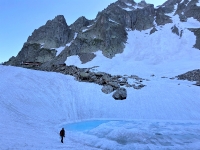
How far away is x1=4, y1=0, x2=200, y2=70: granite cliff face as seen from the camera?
351 ft

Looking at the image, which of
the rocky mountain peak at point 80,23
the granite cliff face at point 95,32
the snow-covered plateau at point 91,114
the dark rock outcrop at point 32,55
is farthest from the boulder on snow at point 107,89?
the rocky mountain peak at point 80,23

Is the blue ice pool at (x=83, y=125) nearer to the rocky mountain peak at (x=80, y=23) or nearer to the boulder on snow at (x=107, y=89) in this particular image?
the boulder on snow at (x=107, y=89)

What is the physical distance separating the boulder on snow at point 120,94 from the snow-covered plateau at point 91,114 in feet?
4.09

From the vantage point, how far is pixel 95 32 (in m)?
117

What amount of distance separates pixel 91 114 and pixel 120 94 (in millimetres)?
8630

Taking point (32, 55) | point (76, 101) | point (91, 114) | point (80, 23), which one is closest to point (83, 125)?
point (91, 114)

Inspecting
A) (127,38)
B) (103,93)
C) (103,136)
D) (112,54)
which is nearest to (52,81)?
(103,93)

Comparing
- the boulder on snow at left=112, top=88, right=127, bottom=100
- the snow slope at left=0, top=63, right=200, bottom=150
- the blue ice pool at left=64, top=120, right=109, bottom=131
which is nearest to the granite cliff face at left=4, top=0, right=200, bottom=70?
the snow slope at left=0, top=63, right=200, bottom=150

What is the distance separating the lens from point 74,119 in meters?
38.3

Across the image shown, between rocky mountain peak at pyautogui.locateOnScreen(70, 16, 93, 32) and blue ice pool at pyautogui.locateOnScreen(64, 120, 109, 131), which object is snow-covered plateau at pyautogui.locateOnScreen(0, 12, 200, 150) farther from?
rocky mountain peak at pyautogui.locateOnScreen(70, 16, 93, 32)

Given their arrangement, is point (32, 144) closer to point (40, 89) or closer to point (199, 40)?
point (40, 89)

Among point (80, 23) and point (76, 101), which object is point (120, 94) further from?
point (80, 23)

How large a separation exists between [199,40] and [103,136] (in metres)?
83.7

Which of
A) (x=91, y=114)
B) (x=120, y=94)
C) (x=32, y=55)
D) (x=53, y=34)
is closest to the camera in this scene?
(x=91, y=114)
